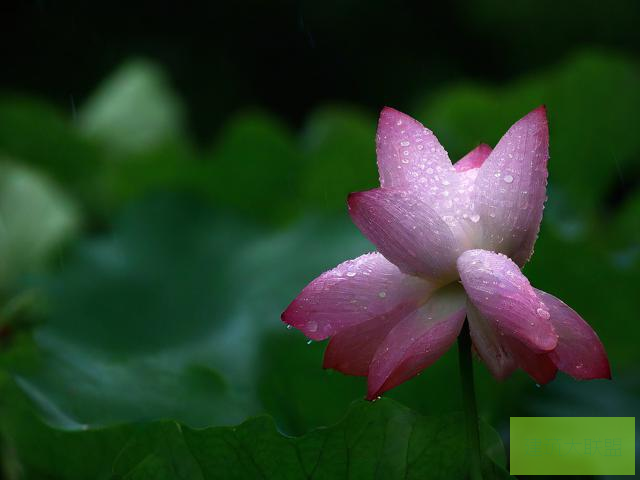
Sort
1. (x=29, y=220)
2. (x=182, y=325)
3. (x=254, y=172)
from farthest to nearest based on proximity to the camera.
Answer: (x=254, y=172), (x=29, y=220), (x=182, y=325)

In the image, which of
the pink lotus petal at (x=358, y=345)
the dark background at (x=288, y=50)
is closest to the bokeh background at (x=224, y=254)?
the pink lotus petal at (x=358, y=345)

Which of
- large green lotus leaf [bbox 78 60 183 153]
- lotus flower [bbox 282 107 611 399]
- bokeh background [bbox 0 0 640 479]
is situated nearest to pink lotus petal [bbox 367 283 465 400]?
lotus flower [bbox 282 107 611 399]

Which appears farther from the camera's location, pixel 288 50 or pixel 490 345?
pixel 288 50

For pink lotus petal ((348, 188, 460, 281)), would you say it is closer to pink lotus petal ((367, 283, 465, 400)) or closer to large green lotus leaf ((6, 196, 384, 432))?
pink lotus petal ((367, 283, 465, 400))

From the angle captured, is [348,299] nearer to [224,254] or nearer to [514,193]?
[514,193]

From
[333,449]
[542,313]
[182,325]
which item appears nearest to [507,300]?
[542,313]

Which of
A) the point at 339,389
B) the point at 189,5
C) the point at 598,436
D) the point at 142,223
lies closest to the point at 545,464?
the point at 598,436
